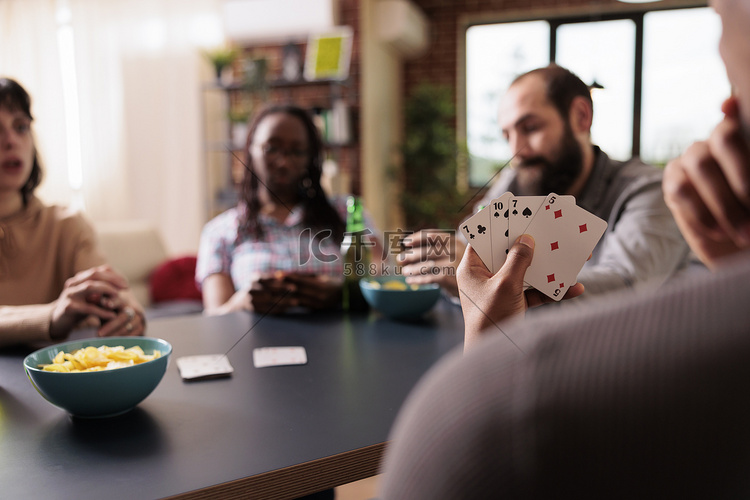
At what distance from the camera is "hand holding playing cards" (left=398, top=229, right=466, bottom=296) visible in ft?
3.32

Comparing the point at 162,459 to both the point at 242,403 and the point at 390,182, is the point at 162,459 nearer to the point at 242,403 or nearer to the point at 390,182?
the point at 242,403

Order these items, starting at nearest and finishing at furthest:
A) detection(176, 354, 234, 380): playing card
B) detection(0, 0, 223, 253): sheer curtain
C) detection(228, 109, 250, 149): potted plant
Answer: detection(176, 354, 234, 380): playing card < detection(0, 0, 223, 253): sheer curtain < detection(228, 109, 250, 149): potted plant

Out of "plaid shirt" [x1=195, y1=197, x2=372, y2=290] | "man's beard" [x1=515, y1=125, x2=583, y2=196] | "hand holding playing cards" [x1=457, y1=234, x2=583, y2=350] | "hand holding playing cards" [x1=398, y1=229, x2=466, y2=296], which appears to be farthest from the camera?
"plaid shirt" [x1=195, y1=197, x2=372, y2=290]

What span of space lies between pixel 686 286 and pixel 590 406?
82mm

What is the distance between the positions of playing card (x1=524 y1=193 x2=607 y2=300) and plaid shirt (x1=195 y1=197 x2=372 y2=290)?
1.32 metres

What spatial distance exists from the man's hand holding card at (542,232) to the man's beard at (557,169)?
82mm

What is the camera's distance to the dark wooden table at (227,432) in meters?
0.59

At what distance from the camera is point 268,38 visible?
410 centimetres

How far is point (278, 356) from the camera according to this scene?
1.01 m

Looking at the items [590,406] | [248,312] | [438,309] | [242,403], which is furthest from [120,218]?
[590,406]

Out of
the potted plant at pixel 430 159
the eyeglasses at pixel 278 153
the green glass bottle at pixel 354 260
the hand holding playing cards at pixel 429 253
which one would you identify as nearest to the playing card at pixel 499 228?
the hand holding playing cards at pixel 429 253

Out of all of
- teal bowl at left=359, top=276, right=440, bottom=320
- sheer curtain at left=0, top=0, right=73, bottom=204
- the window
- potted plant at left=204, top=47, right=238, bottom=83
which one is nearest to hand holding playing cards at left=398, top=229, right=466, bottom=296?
teal bowl at left=359, top=276, right=440, bottom=320

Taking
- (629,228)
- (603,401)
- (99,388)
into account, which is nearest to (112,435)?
(99,388)

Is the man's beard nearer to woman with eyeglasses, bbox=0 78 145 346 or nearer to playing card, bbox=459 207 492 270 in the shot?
playing card, bbox=459 207 492 270
